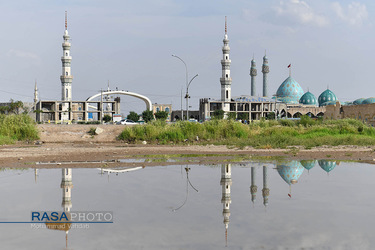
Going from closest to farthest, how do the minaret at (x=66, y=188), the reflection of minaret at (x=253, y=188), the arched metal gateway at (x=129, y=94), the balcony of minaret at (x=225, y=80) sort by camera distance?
1. the minaret at (x=66, y=188)
2. the reflection of minaret at (x=253, y=188)
3. the arched metal gateway at (x=129, y=94)
4. the balcony of minaret at (x=225, y=80)

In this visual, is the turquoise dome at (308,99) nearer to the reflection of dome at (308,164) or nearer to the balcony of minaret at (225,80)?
the balcony of minaret at (225,80)

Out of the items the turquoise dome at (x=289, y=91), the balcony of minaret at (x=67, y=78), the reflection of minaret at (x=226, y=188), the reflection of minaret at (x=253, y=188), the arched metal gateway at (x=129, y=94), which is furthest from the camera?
the turquoise dome at (x=289, y=91)

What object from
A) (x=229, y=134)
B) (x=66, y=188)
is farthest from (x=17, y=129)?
(x=66, y=188)

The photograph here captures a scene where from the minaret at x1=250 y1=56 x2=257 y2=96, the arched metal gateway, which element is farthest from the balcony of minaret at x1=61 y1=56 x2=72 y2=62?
the minaret at x1=250 y1=56 x2=257 y2=96

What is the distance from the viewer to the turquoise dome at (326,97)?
4453 inches

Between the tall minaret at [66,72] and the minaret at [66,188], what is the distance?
252ft

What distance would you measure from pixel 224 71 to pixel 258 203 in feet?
271

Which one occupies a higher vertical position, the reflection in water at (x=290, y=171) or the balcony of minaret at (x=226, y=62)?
the balcony of minaret at (x=226, y=62)

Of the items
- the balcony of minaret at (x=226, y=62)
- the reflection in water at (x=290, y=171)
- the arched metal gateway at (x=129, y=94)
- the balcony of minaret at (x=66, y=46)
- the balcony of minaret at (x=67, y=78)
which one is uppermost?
the balcony of minaret at (x=66, y=46)

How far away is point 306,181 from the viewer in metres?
9.45

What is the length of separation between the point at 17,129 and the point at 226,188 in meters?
21.2

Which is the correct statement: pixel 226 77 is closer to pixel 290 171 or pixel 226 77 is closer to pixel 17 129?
pixel 17 129

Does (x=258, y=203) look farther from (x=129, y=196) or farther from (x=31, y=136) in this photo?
(x=31, y=136)

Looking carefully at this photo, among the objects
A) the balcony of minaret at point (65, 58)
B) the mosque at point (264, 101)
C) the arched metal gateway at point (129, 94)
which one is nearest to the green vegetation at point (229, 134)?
the mosque at point (264, 101)
